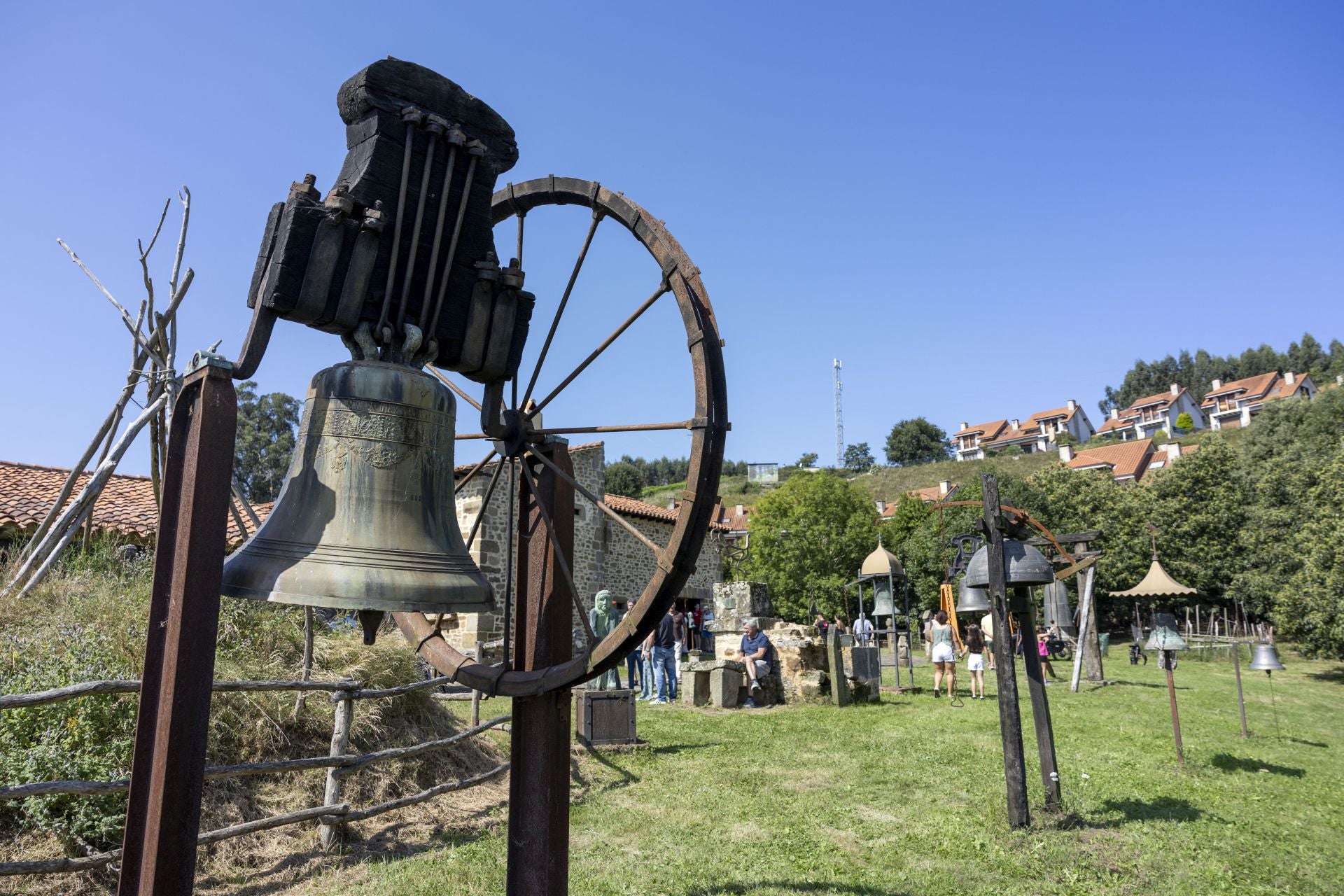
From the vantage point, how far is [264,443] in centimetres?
4128

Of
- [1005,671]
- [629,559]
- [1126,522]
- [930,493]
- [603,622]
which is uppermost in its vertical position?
[930,493]

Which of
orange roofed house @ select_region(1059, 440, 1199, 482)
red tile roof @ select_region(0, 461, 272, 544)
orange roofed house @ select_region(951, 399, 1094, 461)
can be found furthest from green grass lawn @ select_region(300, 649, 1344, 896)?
orange roofed house @ select_region(951, 399, 1094, 461)

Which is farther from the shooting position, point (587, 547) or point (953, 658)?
point (587, 547)

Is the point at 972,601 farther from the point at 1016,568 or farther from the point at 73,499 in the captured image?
the point at 73,499

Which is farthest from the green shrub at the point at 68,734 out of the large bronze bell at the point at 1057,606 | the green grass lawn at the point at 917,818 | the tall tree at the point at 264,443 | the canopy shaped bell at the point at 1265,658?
the tall tree at the point at 264,443

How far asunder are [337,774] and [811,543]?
1176 inches

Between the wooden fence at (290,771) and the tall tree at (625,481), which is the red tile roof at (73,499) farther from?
the tall tree at (625,481)

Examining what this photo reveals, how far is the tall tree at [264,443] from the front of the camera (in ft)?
134

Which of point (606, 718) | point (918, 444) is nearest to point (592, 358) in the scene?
point (606, 718)

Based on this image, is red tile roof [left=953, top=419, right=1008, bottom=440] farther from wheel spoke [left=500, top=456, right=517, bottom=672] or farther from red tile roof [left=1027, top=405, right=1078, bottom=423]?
wheel spoke [left=500, top=456, right=517, bottom=672]

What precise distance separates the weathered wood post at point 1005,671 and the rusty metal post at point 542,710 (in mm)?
3482

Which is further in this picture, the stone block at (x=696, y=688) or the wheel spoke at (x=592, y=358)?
the stone block at (x=696, y=688)

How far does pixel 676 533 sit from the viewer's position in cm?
286

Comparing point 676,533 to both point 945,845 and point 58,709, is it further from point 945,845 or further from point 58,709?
point 58,709
